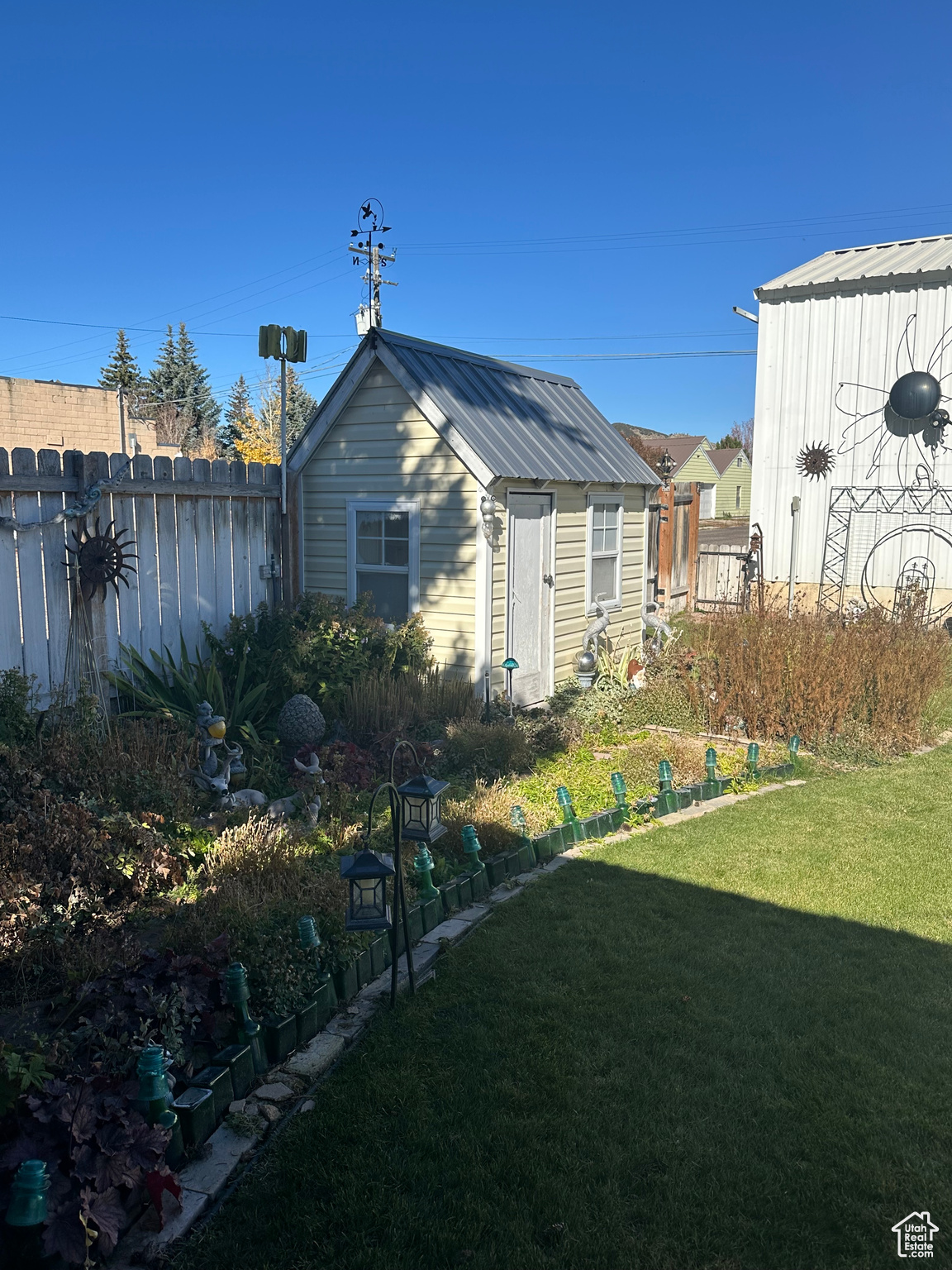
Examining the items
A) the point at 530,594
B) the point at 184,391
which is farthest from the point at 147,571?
the point at 184,391

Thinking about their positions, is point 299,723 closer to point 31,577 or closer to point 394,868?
point 31,577

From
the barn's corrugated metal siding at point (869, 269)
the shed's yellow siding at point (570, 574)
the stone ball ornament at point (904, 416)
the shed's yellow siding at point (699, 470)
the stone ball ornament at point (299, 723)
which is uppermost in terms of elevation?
the barn's corrugated metal siding at point (869, 269)

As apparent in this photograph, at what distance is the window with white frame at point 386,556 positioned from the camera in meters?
9.21

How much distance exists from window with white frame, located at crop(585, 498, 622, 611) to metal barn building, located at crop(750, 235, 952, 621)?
5079 millimetres

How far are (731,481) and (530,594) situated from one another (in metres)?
47.7

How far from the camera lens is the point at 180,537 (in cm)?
816

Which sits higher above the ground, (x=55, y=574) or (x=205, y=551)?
(x=205, y=551)

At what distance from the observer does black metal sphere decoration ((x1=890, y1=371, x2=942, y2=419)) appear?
1430 cm

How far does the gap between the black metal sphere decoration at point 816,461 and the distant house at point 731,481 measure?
123ft

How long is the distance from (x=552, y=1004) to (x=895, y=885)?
2517 millimetres

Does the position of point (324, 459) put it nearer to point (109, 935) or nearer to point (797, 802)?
point (797, 802)

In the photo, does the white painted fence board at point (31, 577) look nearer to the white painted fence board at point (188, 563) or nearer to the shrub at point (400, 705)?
the white painted fence board at point (188, 563)

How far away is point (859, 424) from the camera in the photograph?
50.1 ft

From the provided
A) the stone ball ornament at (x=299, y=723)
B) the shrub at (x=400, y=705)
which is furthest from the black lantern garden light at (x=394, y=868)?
the shrub at (x=400, y=705)
